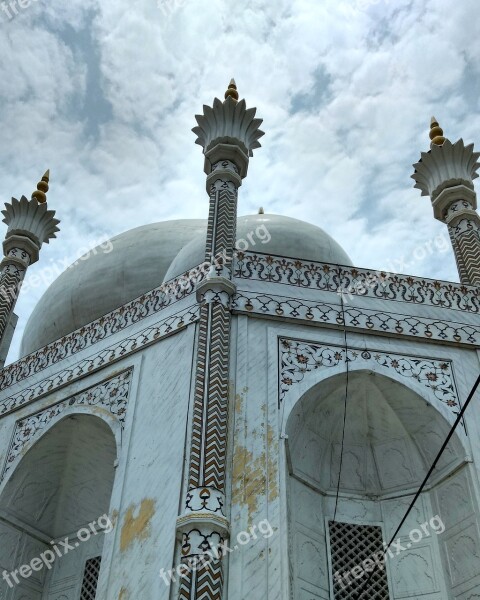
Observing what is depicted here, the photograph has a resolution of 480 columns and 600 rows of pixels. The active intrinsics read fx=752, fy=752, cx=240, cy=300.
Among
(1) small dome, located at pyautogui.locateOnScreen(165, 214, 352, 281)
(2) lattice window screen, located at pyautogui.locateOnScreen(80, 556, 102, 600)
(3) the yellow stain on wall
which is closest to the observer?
(3) the yellow stain on wall

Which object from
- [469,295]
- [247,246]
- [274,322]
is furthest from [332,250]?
[274,322]

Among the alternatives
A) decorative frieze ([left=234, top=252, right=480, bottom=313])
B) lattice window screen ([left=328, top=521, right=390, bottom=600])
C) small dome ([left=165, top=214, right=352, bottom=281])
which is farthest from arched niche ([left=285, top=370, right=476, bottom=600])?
small dome ([left=165, top=214, right=352, bottom=281])

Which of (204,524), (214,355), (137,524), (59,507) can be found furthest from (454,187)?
(59,507)

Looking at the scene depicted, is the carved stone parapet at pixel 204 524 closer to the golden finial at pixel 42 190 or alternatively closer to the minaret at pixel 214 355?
the minaret at pixel 214 355

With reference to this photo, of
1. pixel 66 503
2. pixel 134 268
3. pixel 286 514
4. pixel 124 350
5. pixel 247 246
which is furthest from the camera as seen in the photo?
pixel 134 268

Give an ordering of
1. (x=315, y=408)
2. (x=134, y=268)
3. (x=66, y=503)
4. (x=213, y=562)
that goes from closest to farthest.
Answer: (x=213, y=562) → (x=315, y=408) → (x=66, y=503) → (x=134, y=268)

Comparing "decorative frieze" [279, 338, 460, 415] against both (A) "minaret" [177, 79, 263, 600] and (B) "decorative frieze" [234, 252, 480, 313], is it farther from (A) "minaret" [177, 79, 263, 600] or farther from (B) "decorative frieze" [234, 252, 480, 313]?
(B) "decorative frieze" [234, 252, 480, 313]

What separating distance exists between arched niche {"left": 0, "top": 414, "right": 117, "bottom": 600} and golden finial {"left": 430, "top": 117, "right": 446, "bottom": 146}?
6.70 metres

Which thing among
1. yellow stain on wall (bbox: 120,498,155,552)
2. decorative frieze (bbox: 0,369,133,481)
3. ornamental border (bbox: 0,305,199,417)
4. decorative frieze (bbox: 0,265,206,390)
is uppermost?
decorative frieze (bbox: 0,265,206,390)

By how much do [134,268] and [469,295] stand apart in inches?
242

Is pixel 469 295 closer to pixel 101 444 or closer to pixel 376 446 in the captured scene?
pixel 376 446

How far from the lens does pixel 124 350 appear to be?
8.91 m

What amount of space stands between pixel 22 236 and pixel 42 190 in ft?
3.34

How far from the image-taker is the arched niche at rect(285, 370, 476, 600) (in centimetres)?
755
